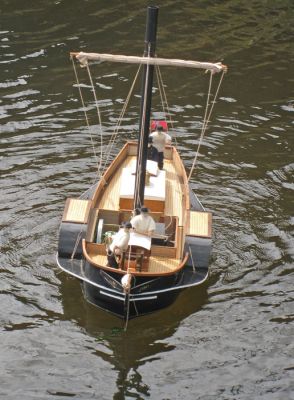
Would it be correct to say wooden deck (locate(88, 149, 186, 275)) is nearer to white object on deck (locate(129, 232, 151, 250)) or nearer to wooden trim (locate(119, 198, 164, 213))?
wooden trim (locate(119, 198, 164, 213))

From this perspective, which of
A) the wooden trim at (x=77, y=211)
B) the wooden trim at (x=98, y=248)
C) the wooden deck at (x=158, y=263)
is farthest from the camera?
the wooden trim at (x=77, y=211)

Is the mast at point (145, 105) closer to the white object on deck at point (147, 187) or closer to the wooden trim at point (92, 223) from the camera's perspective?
the white object on deck at point (147, 187)

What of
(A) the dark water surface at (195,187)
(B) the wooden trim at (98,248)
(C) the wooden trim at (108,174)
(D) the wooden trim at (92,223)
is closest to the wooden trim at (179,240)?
(A) the dark water surface at (195,187)

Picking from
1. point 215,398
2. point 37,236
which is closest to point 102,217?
point 37,236

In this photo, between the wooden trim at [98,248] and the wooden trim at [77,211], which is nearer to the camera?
the wooden trim at [98,248]

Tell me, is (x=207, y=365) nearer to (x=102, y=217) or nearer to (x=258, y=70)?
(x=102, y=217)

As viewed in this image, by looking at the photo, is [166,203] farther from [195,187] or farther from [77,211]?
[195,187]

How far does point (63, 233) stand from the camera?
2169cm

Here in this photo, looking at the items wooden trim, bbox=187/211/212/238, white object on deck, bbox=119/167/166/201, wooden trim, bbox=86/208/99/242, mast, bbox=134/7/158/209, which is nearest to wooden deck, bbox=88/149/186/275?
wooden trim, bbox=187/211/212/238

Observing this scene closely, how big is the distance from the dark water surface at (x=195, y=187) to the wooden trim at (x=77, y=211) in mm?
1759

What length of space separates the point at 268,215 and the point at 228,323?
21.5 ft

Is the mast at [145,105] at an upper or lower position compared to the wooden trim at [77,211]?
upper

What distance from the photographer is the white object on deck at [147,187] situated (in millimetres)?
22781

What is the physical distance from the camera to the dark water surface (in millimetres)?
18812
